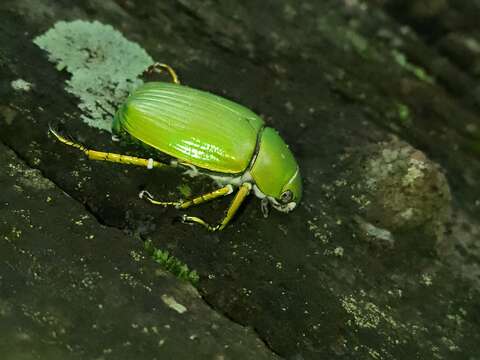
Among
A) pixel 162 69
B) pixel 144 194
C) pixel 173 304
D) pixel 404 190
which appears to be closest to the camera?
pixel 173 304

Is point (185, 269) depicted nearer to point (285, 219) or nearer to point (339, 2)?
point (285, 219)

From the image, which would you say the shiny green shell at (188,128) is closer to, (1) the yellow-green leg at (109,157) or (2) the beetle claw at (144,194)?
(1) the yellow-green leg at (109,157)

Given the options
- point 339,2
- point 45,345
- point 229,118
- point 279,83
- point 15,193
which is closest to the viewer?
point 45,345

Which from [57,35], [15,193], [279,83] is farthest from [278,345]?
[57,35]

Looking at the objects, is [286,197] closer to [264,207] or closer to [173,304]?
[264,207]

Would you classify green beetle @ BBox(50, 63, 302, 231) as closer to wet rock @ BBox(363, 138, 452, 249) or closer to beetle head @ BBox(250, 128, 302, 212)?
beetle head @ BBox(250, 128, 302, 212)

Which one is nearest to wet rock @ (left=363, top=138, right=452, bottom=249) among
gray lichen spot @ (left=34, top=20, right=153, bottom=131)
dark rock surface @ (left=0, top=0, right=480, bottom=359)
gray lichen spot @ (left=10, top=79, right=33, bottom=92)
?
dark rock surface @ (left=0, top=0, right=480, bottom=359)

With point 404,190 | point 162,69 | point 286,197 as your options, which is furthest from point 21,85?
point 404,190
